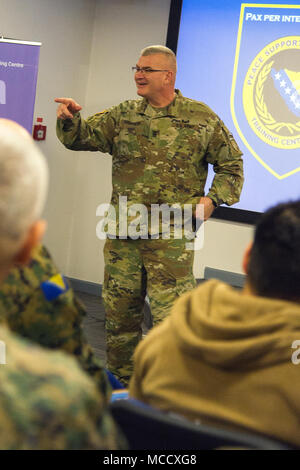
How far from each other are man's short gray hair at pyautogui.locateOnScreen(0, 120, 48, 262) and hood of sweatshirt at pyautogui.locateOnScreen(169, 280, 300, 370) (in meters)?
0.47

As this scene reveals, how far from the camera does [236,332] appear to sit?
3.84ft

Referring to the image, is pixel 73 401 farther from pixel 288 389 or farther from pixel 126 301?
pixel 126 301

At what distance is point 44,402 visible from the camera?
2.02 ft

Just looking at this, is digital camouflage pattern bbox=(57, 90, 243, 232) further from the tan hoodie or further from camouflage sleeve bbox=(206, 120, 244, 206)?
the tan hoodie

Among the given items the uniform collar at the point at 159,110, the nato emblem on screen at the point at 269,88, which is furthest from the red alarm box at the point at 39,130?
the uniform collar at the point at 159,110

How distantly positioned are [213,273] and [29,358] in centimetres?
487

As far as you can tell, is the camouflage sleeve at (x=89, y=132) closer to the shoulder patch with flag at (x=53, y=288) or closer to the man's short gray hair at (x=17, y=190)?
the shoulder patch with flag at (x=53, y=288)

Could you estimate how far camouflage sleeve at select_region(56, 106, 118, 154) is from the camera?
10.6 feet

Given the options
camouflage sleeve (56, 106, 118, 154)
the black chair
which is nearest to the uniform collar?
camouflage sleeve (56, 106, 118, 154)

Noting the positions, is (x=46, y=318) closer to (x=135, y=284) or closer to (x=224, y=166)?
(x=135, y=284)

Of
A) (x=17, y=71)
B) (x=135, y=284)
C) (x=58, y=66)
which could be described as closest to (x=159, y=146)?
(x=135, y=284)

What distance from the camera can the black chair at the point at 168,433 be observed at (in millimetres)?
1043

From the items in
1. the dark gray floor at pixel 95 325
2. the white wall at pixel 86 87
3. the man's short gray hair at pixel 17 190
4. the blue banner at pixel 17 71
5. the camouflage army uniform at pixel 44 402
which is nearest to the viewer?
the camouflage army uniform at pixel 44 402
